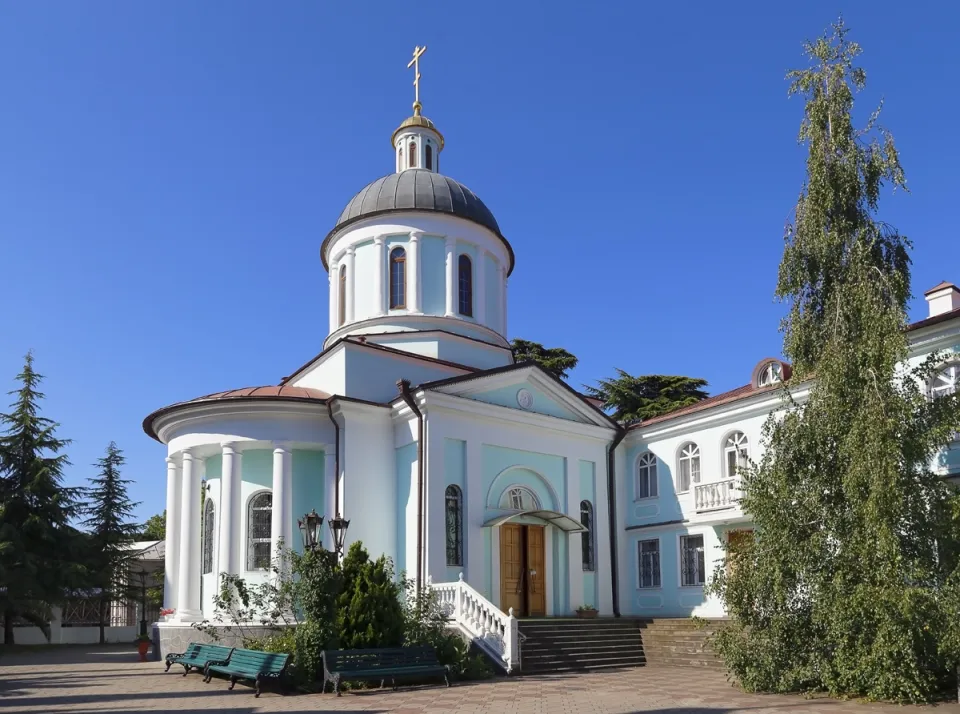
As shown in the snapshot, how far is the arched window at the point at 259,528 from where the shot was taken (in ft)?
64.8

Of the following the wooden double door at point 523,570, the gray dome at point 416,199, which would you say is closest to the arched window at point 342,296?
the gray dome at point 416,199

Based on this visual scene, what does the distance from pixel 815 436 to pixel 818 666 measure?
3280mm

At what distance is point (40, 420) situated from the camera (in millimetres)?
30375

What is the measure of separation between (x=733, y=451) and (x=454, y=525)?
22.0 ft

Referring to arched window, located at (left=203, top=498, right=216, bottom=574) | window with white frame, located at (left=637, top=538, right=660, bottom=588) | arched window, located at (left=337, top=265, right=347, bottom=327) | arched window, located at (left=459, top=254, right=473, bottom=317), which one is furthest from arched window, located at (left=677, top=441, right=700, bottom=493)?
arched window, located at (left=203, top=498, right=216, bottom=574)

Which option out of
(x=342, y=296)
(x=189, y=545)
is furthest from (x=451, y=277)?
(x=189, y=545)

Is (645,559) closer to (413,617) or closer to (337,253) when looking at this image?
(413,617)

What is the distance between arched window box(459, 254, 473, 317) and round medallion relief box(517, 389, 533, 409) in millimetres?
3439

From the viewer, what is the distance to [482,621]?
17281 mm

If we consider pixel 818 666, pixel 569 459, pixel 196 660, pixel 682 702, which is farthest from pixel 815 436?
pixel 196 660

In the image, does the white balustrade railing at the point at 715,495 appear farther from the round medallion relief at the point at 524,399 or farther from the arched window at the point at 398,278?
the arched window at the point at 398,278

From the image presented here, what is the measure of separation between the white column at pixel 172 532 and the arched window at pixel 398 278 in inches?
266

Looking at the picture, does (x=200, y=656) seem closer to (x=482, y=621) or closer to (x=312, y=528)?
(x=312, y=528)

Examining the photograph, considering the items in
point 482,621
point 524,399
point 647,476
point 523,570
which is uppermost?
point 524,399
